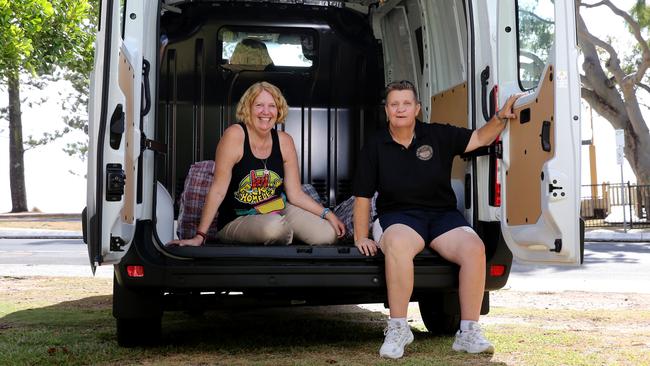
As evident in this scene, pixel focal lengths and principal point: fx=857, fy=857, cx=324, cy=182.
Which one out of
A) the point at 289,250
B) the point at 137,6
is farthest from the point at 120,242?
the point at 137,6

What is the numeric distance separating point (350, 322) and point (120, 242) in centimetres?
260

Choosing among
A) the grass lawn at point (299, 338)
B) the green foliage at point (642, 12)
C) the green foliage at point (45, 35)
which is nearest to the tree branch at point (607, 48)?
the green foliage at point (642, 12)

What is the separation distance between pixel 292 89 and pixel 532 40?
268 centimetres

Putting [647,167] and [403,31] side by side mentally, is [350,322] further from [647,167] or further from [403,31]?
[647,167]

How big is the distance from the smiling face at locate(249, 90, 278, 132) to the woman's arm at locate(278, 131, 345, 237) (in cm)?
20

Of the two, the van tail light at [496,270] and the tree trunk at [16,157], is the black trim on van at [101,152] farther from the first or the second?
the tree trunk at [16,157]

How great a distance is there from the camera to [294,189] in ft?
17.2

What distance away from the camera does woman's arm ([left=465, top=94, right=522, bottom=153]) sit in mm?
4496

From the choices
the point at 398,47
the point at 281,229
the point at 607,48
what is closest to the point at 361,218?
the point at 281,229

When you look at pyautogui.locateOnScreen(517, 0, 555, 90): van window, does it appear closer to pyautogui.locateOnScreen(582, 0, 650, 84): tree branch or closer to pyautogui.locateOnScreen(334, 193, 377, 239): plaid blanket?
pyautogui.locateOnScreen(334, 193, 377, 239): plaid blanket

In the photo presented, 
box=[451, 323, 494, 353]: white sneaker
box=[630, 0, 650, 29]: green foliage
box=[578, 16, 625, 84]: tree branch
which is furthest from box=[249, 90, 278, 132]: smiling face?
box=[630, 0, 650, 29]: green foliage

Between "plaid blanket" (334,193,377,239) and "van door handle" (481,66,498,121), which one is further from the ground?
"van door handle" (481,66,498,121)

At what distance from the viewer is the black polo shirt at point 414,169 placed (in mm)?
4844

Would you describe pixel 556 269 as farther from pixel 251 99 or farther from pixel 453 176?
pixel 251 99
